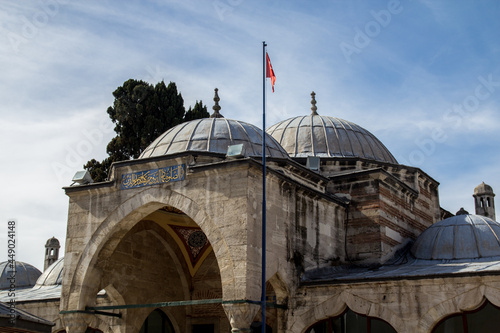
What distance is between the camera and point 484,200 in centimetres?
2166

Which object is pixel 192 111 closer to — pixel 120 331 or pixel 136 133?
pixel 136 133

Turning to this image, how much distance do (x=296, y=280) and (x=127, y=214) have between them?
3.97 metres

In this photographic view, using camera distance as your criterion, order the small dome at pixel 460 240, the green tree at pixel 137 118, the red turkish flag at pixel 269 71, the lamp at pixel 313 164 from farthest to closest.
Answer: the green tree at pixel 137 118, the lamp at pixel 313 164, the small dome at pixel 460 240, the red turkish flag at pixel 269 71

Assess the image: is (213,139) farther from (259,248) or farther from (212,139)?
(259,248)

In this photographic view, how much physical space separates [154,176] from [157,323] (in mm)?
5236

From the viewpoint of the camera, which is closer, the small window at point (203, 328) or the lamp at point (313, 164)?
the lamp at point (313, 164)

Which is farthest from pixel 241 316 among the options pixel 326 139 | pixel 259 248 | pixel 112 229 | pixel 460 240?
pixel 326 139

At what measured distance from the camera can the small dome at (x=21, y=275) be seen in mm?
26250

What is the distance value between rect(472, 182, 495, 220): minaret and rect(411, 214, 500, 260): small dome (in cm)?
728

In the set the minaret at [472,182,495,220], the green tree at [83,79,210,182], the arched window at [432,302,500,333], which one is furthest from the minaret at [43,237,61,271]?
the arched window at [432,302,500,333]

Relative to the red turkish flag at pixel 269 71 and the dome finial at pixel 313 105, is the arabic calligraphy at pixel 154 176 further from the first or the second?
the dome finial at pixel 313 105

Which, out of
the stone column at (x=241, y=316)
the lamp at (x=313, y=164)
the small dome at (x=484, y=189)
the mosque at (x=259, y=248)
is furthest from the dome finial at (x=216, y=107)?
the small dome at (x=484, y=189)

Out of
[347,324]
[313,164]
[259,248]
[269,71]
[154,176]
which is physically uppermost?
[269,71]

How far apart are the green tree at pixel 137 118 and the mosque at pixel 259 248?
6.88m
